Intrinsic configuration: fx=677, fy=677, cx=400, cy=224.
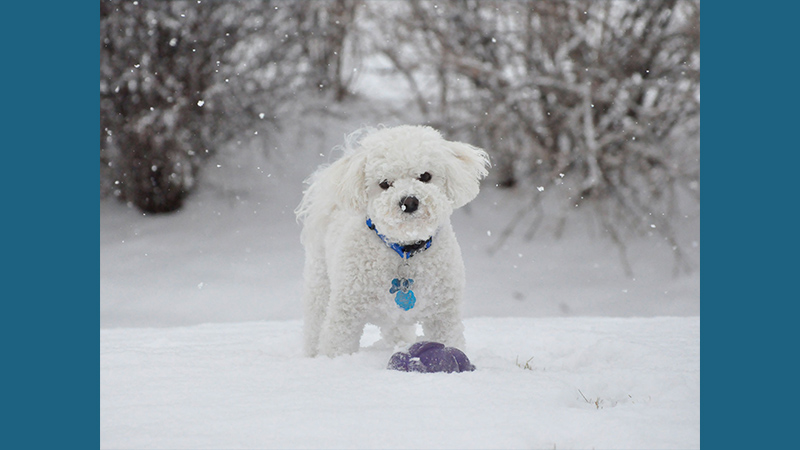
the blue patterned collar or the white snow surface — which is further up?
the blue patterned collar

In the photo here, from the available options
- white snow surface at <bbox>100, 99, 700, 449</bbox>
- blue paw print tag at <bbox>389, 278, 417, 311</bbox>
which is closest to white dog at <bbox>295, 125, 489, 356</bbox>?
blue paw print tag at <bbox>389, 278, 417, 311</bbox>

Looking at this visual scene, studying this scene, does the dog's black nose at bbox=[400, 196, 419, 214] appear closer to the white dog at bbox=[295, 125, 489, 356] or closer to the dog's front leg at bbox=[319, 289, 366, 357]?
the white dog at bbox=[295, 125, 489, 356]

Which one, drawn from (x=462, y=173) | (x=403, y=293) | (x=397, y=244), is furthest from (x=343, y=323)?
(x=462, y=173)

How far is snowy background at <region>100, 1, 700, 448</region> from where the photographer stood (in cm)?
205

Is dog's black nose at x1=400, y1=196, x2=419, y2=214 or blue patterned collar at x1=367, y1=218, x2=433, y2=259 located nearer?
dog's black nose at x1=400, y1=196, x2=419, y2=214

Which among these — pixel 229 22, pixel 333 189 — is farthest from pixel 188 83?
pixel 333 189

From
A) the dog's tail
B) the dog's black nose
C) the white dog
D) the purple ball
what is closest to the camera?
the purple ball

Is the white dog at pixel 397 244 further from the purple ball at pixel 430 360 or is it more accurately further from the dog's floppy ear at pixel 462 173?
Result: the purple ball at pixel 430 360

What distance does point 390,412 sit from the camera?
2156mm

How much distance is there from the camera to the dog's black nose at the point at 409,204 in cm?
284

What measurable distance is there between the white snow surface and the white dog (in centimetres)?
→ 22

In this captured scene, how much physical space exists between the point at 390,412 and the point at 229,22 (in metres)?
8.22

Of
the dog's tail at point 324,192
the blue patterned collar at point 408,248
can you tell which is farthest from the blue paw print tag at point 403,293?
the dog's tail at point 324,192

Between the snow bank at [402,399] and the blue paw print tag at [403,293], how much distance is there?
26cm
